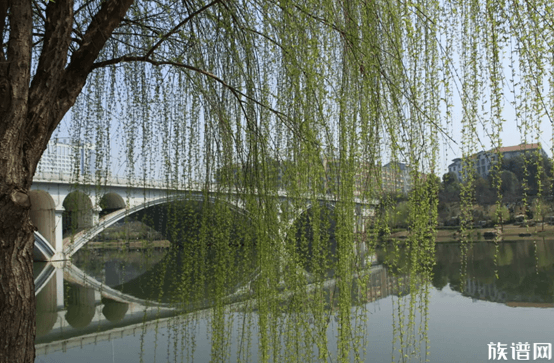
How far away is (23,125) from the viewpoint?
1.66 metres

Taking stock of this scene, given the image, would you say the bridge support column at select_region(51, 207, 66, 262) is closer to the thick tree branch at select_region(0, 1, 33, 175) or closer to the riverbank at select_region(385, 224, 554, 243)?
the riverbank at select_region(385, 224, 554, 243)

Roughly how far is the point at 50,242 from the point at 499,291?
1172 cm

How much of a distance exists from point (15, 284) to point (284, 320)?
225 centimetres

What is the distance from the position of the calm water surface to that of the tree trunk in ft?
3.57

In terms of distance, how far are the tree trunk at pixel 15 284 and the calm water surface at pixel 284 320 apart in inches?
42.8

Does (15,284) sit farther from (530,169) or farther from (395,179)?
(530,169)

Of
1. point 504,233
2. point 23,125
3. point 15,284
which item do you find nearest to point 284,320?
point 15,284

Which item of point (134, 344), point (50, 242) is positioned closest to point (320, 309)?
point (134, 344)

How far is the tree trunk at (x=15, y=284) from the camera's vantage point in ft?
5.13

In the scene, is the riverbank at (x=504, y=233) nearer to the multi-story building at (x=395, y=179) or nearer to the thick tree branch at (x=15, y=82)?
the multi-story building at (x=395, y=179)

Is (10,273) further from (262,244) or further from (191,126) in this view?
(191,126)

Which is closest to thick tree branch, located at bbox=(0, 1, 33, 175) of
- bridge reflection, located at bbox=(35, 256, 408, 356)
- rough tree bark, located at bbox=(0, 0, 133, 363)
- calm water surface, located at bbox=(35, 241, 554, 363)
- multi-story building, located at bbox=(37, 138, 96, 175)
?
rough tree bark, located at bbox=(0, 0, 133, 363)

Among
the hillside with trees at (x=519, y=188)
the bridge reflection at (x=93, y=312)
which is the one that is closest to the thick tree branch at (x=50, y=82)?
the hillside with trees at (x=519, y=188)

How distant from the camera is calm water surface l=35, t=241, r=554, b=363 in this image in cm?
429
